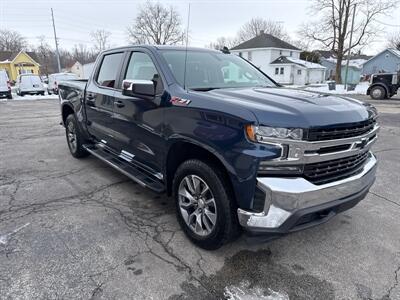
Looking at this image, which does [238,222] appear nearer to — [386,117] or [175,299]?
[175,299]

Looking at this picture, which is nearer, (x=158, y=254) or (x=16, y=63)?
(x=158, y=254)

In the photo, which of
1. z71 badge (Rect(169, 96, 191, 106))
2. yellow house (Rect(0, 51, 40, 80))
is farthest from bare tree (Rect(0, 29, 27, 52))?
z71 badge (Rect(169, 96, 191, 106))

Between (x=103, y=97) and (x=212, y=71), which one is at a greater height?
(x=212, y=71)

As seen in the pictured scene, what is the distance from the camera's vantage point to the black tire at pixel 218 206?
267 cm

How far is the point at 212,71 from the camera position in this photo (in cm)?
376

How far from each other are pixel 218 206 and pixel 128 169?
70.2 inches

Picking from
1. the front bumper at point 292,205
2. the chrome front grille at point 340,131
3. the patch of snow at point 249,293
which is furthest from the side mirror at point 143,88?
the patch of snow at point 249,293

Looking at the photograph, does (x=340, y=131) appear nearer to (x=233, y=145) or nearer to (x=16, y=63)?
(x=233, y=145)

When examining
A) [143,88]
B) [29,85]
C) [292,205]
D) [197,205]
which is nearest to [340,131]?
[292,205]

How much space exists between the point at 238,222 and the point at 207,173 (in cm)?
50

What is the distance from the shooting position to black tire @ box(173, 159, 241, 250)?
2666 mm

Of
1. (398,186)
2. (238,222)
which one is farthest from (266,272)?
(398,186)

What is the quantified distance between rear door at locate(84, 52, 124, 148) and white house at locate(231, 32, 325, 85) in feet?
139

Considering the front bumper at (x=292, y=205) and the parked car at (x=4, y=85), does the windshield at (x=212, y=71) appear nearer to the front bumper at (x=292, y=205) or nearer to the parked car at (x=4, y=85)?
the front bumper at (x=292, y=205)
